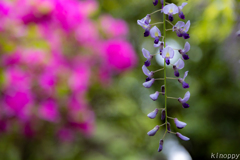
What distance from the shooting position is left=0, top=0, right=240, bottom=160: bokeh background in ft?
4.64

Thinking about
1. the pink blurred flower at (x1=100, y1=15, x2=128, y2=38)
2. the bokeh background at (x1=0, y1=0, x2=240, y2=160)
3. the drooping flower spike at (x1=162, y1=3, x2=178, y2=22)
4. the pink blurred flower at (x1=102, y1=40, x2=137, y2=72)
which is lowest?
the drooping flower spike at (x1=162, y1=3, x2=178, y2=22)

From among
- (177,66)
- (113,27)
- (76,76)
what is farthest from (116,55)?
(177,66)

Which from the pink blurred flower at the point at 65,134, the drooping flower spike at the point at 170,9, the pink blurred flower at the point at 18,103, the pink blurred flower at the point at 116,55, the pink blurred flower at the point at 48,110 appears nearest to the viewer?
the drooping flower spike at the point at 170,9

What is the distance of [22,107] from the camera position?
4.66 ft

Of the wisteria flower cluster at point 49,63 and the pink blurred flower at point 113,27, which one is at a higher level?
the pink blurred flower at point 113,27

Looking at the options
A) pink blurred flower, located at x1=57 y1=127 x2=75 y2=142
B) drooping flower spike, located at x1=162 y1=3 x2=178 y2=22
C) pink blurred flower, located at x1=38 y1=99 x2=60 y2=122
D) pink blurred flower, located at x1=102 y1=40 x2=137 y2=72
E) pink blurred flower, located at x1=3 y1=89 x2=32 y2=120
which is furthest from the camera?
pink blurred flower, located at x1=102 y1=40 x2=137 y2=72

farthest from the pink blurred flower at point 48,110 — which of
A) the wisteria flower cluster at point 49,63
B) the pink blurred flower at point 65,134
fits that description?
the pink blurred flower at point 65,134

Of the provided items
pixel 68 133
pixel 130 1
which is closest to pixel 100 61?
pixel 68 133

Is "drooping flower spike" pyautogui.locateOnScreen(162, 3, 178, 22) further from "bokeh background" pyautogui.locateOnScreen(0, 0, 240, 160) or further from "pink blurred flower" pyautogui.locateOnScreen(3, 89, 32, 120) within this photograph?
"pink blurred flower" pyautogui.locateOnScreen(3, 89, 32, 120)

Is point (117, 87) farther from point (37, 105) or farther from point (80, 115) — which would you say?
point (37, 105)

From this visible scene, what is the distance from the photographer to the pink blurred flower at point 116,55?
1997mm

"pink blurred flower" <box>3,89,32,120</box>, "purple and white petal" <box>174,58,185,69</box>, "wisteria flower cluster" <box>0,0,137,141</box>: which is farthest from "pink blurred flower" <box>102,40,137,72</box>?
"purple and white petal" <box>174,58,185,69</box>

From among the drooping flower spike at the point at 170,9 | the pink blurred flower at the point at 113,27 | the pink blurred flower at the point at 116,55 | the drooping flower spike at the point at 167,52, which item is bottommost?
the drooping flower spike at the point at 167,52

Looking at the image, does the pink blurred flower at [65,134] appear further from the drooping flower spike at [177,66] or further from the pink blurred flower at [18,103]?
the drooping flower spike at [177,66]
